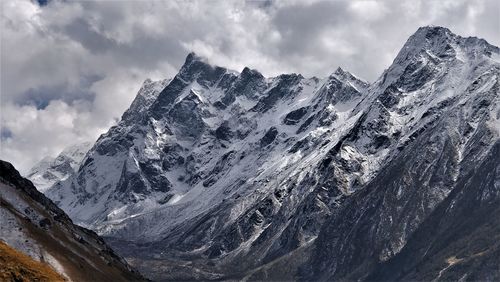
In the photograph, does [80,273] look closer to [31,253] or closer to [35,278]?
[31,253]

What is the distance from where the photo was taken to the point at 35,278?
94.4m

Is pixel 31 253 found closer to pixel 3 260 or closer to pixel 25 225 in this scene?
pixel 25 225

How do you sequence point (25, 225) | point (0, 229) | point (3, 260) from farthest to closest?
point (25, 225) → point (0, 229) → point (3, 260)

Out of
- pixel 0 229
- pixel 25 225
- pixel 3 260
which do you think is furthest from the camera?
pixel 25 225

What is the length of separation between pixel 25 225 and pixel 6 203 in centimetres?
1137

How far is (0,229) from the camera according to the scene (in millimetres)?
175375

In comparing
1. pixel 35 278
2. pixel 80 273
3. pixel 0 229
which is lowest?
pixel 35 278

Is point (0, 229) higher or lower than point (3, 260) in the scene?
higher

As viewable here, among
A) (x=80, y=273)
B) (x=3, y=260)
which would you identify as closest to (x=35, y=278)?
(x=3, y=260)

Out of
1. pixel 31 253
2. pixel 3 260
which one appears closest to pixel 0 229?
pixel 31 253

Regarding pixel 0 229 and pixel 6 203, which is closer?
pixel 0 229

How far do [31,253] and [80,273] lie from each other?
18.0m

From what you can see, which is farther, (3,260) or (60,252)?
(60,252)

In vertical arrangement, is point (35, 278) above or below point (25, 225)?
below
